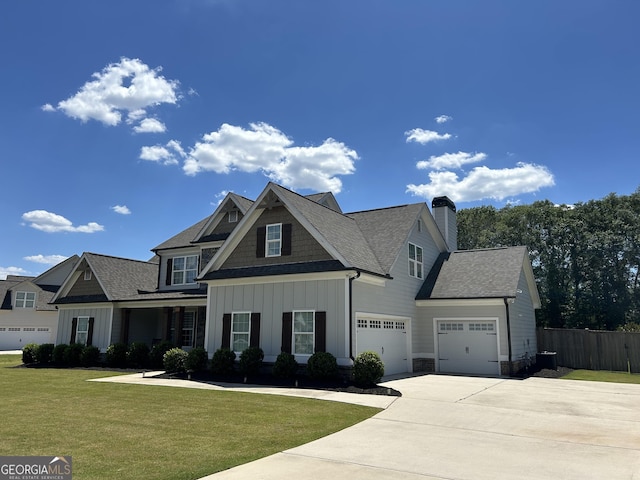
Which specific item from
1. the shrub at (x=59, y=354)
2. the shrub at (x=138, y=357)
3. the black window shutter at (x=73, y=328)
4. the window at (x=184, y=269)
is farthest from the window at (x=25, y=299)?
the shrub at (x=138, y=357)

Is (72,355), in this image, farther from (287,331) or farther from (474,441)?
(474,441)

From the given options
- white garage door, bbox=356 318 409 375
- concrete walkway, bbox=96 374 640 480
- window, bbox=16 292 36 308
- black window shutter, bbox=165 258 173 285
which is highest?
black window shutter, bbox=165 258 173 285

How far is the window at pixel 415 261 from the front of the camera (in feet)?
70.4

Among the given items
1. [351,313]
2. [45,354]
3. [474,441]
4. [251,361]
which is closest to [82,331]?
[45,354]

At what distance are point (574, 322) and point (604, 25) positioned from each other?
2978cm

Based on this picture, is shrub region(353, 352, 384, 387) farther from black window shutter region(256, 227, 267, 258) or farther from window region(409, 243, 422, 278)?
window region(409, 243, 422, 278)

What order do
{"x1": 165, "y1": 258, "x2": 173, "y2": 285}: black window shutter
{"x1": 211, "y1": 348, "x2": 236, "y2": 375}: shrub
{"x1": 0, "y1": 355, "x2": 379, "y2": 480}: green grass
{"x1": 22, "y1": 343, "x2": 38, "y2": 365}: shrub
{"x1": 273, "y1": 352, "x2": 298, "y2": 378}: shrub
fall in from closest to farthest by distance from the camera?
1. {"x1": 0, "y1": 355, "x2": 379, "y2": 480}: green grass
2. {"x1": 273, "y1": 352, "x2": 298, "y2": 378}: shrub
3. {"x1": 211, "y1": 348, "x2": 236, "y2": 375}: shrub
4. {"x1": 22, "y1": 343, "x2": 38, "y2": 365}: shrub
5. {"x1": 165, "y1": 258, "x2": 173, "y2": 285}: black window shutter

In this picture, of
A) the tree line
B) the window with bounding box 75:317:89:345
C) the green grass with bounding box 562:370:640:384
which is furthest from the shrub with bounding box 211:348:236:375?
the tree line

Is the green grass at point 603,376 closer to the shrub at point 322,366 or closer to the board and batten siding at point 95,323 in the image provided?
the shrub at point 322,366

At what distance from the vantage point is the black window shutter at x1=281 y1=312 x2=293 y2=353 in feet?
55.2

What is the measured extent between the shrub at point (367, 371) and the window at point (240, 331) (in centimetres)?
493

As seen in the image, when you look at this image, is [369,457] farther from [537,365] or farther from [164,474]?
[537,365]

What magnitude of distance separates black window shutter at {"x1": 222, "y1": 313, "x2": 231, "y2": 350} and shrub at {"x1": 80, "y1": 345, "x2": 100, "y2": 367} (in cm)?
905

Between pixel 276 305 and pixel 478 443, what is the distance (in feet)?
34.5
